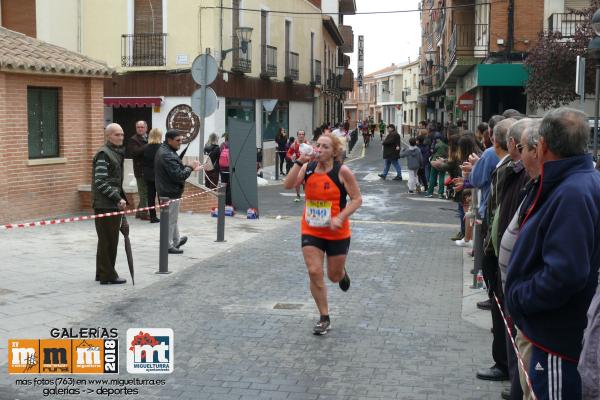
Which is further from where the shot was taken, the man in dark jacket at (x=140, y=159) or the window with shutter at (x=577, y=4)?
the window with shutter at (x=577, y=4)

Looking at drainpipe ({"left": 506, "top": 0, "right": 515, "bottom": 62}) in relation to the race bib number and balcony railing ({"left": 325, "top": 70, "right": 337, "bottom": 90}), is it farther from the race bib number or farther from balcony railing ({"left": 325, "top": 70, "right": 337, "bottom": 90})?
balcony railing ({"left": 325, "top": 70, "right": 337, "bottom": 90})

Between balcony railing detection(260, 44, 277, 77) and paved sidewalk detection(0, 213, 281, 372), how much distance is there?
1627 centimetres

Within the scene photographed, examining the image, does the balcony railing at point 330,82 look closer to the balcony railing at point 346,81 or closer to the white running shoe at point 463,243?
the balcony railing at point 346,81

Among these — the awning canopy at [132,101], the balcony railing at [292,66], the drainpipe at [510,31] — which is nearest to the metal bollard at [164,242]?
the awning canopy at [132,101]

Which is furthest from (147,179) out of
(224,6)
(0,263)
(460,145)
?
(224,6)

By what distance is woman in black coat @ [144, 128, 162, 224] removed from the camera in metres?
13.6

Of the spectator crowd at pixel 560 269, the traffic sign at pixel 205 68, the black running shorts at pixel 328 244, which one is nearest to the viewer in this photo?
the spectator crowd at pixel 560 269

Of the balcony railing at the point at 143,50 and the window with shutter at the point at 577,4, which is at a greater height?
the window with shutter at the point at 577,4

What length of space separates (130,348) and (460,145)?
6.25 metres

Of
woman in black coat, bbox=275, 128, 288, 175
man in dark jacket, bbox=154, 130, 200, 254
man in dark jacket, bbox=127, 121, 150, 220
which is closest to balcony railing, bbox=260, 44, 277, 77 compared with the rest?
woman in black coat, bbox=275, 128, 288, 175

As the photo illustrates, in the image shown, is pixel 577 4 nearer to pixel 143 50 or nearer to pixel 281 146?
pixel 281 146

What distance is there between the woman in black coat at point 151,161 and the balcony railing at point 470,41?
565 inches

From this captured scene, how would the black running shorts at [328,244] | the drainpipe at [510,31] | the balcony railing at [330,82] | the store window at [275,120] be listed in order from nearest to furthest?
the black running shorts at [328,244], the drainpipe at [510,31], the store window at [275,120], the balcony railing at [330,82]

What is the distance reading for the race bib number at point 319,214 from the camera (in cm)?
674
